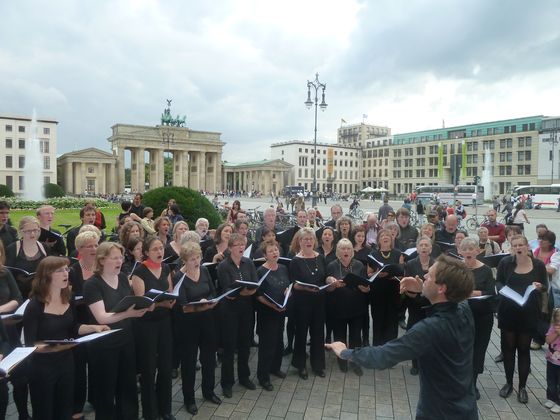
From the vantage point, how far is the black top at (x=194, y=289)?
5.21m

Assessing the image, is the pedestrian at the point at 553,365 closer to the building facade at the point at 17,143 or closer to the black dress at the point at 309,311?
the black dress at the point at 309,311

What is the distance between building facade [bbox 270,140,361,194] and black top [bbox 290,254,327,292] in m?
127

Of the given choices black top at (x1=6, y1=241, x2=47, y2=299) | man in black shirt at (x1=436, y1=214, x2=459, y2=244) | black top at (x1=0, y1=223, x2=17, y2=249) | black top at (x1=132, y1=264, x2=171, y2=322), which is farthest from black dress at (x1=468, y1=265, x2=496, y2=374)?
black top at (x1=0, y1=223, x2=17, y2=249)

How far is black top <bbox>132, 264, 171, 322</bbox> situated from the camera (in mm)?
4832

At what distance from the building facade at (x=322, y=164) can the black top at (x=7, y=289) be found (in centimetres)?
12845

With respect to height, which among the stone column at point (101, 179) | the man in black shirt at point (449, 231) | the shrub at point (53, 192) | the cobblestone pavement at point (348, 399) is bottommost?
the cobblestone pavement at point (348, 399)

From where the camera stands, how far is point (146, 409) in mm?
4910

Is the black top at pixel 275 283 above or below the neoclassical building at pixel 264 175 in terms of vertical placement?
below

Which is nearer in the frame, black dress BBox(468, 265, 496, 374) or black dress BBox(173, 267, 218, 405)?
black dress BBox(173, 267, 218, 405)

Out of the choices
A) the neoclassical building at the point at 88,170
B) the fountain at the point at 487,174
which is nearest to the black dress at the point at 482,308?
the neoclassical building at the point at 88,170

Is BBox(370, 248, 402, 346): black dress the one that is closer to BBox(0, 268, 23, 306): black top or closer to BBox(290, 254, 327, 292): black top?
BBox(290, 254, 327, 292): black top

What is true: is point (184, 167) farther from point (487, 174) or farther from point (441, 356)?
point (441, 356)

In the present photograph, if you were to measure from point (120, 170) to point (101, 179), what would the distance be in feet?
19.1

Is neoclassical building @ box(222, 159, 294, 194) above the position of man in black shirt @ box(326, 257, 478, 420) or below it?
above
